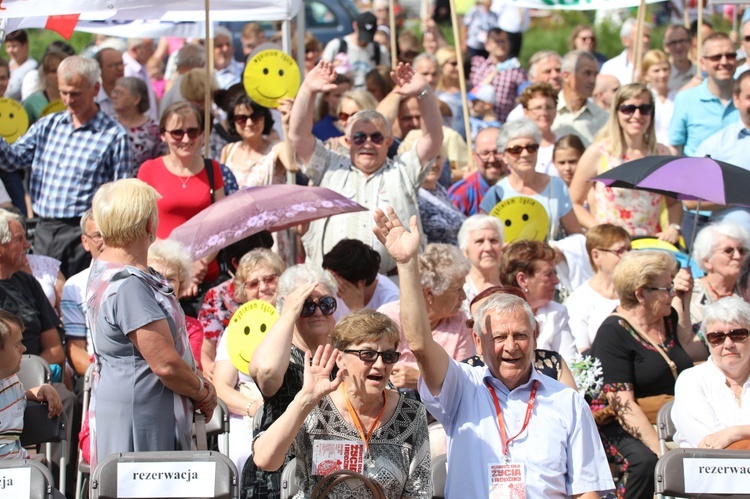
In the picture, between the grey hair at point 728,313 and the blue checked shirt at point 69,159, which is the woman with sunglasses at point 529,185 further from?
the blue checked shirt at point 69,159

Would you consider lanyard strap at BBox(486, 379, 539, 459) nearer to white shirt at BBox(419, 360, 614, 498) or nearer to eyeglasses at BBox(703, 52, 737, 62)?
white shirt at BBox(419, 360, 614, 498)

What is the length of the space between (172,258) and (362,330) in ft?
4.74

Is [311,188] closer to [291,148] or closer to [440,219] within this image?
[291,148]

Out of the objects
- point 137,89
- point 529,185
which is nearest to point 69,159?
point 137,89

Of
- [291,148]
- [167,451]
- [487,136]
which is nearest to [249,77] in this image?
[291,148]

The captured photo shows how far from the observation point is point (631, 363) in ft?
→ 20.1

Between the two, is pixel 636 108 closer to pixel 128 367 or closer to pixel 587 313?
pixel 587 313

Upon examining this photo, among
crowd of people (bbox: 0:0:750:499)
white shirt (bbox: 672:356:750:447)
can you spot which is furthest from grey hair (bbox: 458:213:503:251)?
white shirt (bbox: 672:356:750:447)

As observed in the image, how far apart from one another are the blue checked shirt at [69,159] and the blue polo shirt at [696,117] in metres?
4.13

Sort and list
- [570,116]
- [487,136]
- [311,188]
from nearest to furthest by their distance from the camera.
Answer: [311,188], [487,136], [570,116]

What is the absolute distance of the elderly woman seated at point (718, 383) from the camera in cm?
557

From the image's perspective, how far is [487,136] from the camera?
28.6 feet

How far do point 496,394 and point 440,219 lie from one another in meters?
3.24

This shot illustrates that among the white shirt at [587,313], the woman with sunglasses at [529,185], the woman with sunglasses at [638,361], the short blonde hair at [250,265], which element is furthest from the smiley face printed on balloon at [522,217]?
the short blonde hair at [250,265]
